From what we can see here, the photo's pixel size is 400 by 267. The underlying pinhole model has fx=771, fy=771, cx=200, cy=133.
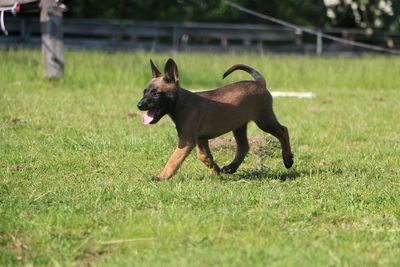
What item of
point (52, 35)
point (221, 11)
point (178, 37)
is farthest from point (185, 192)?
point (221, 11)

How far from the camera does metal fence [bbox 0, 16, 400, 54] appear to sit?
24.2 m

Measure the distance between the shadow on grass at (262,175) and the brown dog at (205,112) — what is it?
0.10m

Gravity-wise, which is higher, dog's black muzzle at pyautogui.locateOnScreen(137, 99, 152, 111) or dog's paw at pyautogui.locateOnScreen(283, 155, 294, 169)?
dog's black muzzle at pyautogui.locateOnScreen(137, 99, 152, 111)

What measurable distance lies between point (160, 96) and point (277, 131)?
4.16 ft

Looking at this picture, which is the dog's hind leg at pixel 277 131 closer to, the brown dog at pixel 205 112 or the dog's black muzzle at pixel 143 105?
the brown dog at pixel 205 112

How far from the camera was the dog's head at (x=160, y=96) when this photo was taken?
242 inches

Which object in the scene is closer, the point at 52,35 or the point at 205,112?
the point at 205,112

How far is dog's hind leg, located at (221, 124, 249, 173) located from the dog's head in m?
0.87

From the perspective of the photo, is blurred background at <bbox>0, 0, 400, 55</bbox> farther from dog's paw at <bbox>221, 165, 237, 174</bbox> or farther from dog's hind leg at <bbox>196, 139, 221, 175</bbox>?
dog's hind leg at <bbox>196, 139, 221, 175</bbox>

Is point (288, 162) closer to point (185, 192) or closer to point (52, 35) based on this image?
point (185, 192)

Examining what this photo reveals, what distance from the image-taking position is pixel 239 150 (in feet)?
22.7

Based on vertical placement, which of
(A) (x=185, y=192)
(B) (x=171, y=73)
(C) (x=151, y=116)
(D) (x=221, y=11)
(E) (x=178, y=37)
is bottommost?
(E) (x=178, y=37)

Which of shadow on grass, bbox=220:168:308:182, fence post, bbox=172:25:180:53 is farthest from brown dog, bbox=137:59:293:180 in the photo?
fence post, bbox=172:25:180:53

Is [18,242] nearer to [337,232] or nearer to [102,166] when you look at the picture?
[337,232]
